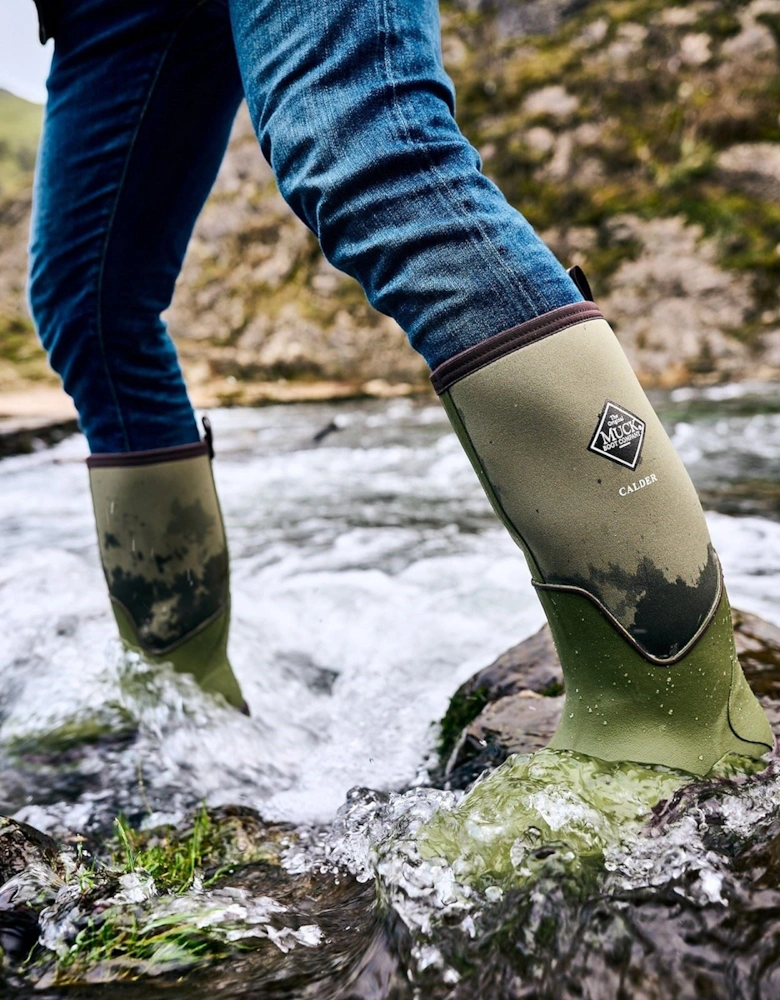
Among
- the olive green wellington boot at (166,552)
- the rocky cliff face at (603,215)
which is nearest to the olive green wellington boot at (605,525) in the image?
the olive green wellington boot at (166,552)

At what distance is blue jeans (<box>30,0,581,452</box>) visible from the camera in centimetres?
67

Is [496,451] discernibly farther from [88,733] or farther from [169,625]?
[88,733]

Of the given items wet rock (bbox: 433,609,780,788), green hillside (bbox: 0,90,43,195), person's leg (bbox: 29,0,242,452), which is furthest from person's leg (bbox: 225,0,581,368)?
green hillside (bbox: 0,90,43,195)

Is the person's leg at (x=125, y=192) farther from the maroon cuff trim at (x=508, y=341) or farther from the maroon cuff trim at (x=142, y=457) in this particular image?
the maroon cuff trim at (x=508, y=341)

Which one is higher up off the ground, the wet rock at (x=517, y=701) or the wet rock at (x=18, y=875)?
the wet rock at (x=18, y=875)

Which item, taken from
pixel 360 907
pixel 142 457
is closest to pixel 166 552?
pixel 142 457

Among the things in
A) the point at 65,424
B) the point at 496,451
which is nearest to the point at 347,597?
the point at 496,451

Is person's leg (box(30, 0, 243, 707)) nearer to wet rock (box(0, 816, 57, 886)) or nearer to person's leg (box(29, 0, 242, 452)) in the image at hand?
person's leg (box(29, 0, 242, 452))

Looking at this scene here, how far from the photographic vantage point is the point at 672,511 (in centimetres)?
70

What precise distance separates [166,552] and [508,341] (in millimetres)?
750

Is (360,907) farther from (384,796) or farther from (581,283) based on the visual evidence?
(581,283)

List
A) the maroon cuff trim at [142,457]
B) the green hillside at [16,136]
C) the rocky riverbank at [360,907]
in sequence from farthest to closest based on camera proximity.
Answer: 1. the green hillside at [16,136]
2. the maroon cuff trim at [142,457]
3. the rocky riverbank at [360,907]

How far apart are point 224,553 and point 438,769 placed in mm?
515

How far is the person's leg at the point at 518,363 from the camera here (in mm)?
668
